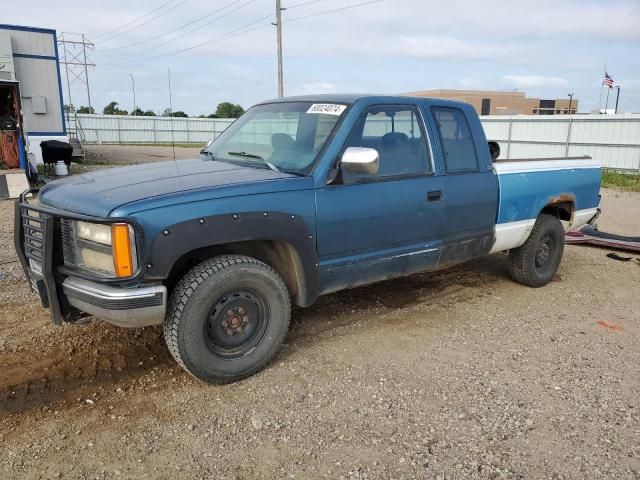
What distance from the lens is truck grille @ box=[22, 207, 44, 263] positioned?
3.40 meters

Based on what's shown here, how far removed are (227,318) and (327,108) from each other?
1.76 m

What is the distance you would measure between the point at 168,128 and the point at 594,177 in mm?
43045

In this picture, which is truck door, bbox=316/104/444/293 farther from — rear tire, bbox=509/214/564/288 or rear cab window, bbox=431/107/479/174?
rear tire, bbox=509/214/564/288

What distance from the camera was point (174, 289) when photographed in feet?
10.9

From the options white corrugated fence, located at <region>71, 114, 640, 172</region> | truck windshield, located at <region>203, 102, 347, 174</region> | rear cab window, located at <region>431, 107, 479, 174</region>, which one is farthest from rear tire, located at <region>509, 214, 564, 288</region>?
white corrugated fence, located at <region>71, 114, 640, 172</region>

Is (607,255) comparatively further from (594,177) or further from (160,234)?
(160,234)

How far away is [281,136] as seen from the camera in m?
4.18

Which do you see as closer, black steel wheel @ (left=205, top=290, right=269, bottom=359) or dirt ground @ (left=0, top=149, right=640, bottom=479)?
dirt ground @ (left=0, top=149, right=640, bottom=479)

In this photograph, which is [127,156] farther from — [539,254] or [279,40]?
[539,254]

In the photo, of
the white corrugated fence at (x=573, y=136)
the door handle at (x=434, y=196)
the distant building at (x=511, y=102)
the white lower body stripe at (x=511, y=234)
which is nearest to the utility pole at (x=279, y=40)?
the white corrugated fence at (x=573, y=136)

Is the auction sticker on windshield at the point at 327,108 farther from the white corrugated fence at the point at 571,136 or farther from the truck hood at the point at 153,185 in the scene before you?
the white corrugated fence at the point at 571,136

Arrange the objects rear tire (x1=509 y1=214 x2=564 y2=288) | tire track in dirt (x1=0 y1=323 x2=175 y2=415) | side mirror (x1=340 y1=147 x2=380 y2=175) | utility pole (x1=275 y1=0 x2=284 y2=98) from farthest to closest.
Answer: utility pole (x1=275 y1=0 x2=284 y2=98) → rear tire (x1=509 y1=214 x2=564 y2=288) → side mirror (x1=340 y1=147 x2=380 y2=175) → tire track in dirt (x1=0 y1=323 x2=175 y2=415)

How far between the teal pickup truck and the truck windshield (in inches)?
0.5

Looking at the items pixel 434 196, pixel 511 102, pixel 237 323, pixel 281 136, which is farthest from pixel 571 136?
pixel 511 102
